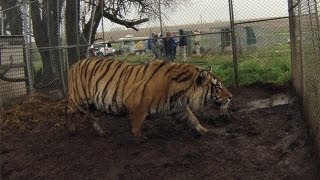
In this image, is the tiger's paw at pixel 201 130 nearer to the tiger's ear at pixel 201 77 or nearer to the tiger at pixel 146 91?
the tiger at pixel 146 91

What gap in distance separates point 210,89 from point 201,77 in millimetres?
238

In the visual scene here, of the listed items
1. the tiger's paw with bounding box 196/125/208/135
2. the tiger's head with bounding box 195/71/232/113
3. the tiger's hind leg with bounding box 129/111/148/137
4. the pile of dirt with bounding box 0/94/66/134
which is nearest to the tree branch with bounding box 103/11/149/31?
the pile of dirt with bounding box 0/94/66/134

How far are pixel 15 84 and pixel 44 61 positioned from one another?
2.20 metres

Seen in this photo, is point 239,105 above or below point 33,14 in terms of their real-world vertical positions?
below

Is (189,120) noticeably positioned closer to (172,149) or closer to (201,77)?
(201,77)

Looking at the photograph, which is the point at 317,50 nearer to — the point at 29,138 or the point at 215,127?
the point at 215,127

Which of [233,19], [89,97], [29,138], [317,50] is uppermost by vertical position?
[233,19]

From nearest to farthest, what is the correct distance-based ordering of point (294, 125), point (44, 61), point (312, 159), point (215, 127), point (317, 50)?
point (317, 50) → point (312, 159) → point (294, 125) → point (215, 127) → point (44, 61)

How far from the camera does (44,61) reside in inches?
525

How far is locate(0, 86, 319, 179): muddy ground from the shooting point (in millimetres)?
5180

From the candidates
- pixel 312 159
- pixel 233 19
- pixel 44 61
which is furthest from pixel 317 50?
pixel 44 61

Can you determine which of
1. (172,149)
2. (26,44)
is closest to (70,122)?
(172,149)

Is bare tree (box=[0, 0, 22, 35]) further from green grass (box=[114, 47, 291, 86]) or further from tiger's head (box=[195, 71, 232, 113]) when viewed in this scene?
tiger's head (box=[195, 71, 232, 113])

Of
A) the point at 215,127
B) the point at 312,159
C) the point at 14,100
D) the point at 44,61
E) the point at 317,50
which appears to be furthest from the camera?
the point at 44,61
